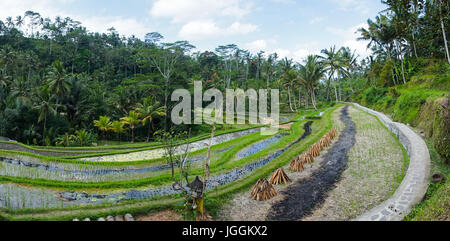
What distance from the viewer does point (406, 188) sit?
6.76 m

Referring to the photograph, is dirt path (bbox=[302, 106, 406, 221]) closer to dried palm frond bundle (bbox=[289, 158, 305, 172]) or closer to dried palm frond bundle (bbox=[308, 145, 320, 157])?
dried palm frond bundle (bbox=[308, 145, 320, 157])

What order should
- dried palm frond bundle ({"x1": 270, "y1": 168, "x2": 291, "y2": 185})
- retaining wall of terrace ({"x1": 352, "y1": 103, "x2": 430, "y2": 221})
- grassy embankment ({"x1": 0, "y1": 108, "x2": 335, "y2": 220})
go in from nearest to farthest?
1. retaining wall of terrace ({"x1": 352, "y1": 103, "x2": 430, "y2": 221})
2. grassy embankment ({"x1": 0, "y1": 108, "x2": 335, "y2": 220})
3. dried palm frond bundle ({"x1": 270, "y1": 168, "x2": 291, "y2": 185})

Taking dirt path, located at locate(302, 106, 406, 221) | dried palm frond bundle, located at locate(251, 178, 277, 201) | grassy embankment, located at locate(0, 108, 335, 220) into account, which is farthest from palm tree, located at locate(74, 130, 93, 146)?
dirt path, located at locate(302, 106, 406, 221)

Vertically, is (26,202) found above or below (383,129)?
below

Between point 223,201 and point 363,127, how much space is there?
Result: 1368cm

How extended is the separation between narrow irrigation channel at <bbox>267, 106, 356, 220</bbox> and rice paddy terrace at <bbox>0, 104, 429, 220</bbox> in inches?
1.1

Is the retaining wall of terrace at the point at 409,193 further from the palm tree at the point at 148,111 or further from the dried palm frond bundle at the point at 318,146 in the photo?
the palm tree at the point at 148,111

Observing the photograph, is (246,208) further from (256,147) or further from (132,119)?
(132,119)

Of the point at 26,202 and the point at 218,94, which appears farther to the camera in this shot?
the point at 218,94

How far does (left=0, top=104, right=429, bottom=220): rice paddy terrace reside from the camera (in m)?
6.69

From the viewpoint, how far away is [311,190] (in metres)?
8.18
